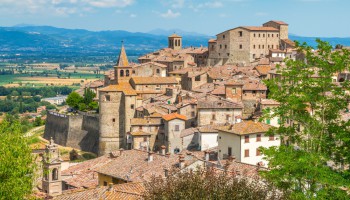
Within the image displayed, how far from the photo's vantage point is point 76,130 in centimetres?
6900

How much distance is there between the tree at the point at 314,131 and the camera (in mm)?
17625

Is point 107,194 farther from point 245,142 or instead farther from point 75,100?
point 75,100

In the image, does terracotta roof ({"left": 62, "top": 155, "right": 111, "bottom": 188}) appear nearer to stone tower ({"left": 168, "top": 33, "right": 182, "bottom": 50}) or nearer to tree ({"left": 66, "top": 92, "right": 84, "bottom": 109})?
tree ({"left": 66, "top": 92, "right": 84, "bottom": 109})

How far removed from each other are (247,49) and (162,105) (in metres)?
33.3

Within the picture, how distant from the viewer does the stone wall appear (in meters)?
65.8

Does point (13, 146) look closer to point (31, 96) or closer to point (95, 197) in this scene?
point (95, 197)

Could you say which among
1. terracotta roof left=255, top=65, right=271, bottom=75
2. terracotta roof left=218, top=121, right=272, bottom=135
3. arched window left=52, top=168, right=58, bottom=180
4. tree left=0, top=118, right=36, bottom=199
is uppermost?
terracotta roof left=255, top=65, right=271, bottom=75

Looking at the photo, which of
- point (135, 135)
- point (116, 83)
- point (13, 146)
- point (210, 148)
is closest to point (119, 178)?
point (13, 146)

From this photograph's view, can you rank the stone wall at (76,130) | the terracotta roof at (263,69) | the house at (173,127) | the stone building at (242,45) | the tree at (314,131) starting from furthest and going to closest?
the stone building at (242,45), the terracotta roof at (263,69), the stone wall at (76,130), the house at (173,127), the tree at (314,131)

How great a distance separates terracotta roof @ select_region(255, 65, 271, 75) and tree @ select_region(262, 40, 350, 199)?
2036 inches

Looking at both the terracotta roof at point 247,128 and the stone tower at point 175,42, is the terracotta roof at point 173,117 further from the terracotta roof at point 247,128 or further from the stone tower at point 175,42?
the stone tower at point 175,42

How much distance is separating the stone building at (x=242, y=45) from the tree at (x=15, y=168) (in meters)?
67.4

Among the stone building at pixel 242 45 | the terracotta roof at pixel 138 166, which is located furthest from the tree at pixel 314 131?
the stone building at pixel 242 45

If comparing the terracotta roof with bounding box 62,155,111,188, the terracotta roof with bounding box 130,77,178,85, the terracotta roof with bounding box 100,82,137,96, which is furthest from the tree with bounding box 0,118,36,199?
the terracotta roof with bounding box 130,77,178,85
